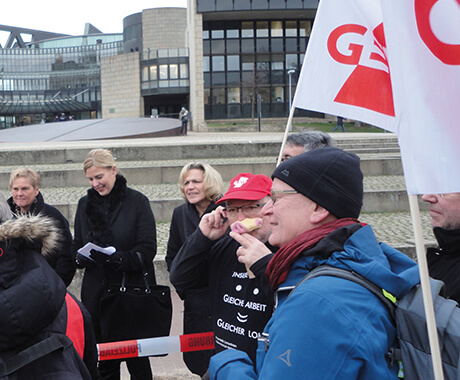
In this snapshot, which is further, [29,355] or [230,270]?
[230,270]

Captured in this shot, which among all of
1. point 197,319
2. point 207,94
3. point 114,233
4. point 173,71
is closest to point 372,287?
point 197,319

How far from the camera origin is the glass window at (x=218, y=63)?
48.0m

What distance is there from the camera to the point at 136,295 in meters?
3.92

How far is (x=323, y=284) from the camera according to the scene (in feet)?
4.54

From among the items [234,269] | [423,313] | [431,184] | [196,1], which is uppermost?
[196,1]

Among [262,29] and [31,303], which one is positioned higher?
[262,29]

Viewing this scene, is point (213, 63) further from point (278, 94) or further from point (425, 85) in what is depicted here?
point (425, 85)

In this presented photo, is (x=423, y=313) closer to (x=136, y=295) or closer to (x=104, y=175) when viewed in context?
(x=136, y=295)

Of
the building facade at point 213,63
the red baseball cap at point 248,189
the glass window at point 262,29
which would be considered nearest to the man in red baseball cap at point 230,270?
the red baseball cap at point 248,189

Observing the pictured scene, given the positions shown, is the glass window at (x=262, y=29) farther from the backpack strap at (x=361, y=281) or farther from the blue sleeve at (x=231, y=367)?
the backpack strap at (x=361, y=281)

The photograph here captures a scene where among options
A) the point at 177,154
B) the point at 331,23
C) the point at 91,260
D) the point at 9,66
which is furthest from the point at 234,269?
the point at 9,66

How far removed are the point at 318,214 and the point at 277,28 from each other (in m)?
49.1

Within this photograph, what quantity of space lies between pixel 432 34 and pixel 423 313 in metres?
0.87

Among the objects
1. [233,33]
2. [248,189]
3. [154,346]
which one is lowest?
[154,346]
